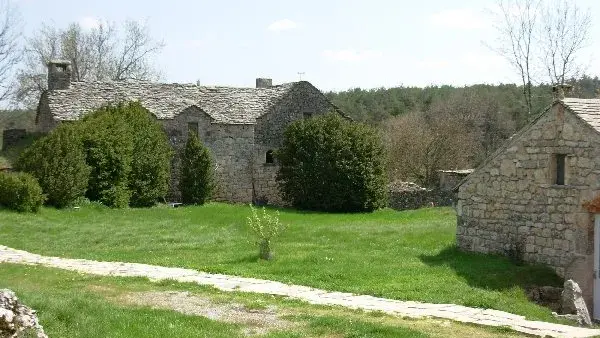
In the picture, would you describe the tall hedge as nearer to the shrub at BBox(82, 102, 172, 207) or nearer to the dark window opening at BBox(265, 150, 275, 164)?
the shrub at BBox(82, 102, 172, 207)

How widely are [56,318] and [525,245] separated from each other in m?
11.0

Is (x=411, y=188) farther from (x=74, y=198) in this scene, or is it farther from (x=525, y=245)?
(x=525, y=245)

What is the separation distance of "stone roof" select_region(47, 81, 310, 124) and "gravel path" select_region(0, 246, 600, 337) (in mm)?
16231

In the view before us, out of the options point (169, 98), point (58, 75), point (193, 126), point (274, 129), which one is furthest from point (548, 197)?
point (58, 75)

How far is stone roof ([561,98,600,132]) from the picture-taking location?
614 inches

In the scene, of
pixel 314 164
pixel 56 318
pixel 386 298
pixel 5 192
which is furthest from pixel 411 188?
pixel 56 318

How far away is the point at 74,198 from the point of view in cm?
2688

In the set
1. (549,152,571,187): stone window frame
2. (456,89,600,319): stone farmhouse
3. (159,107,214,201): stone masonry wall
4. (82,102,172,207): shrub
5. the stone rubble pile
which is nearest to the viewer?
the stone rubble pile

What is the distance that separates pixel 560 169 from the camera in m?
16.2

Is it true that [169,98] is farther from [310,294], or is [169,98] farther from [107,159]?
[310,294]

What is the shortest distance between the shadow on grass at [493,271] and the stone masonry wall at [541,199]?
0.31 metres

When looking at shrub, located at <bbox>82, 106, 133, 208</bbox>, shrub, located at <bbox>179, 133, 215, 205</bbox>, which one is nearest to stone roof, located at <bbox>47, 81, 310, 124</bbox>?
shrub, located at <bbox>179, 133, 215, 205</bbox>

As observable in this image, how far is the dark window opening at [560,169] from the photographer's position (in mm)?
16141

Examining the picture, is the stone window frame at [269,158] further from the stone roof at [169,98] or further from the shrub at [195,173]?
the shrub at [195,173]
